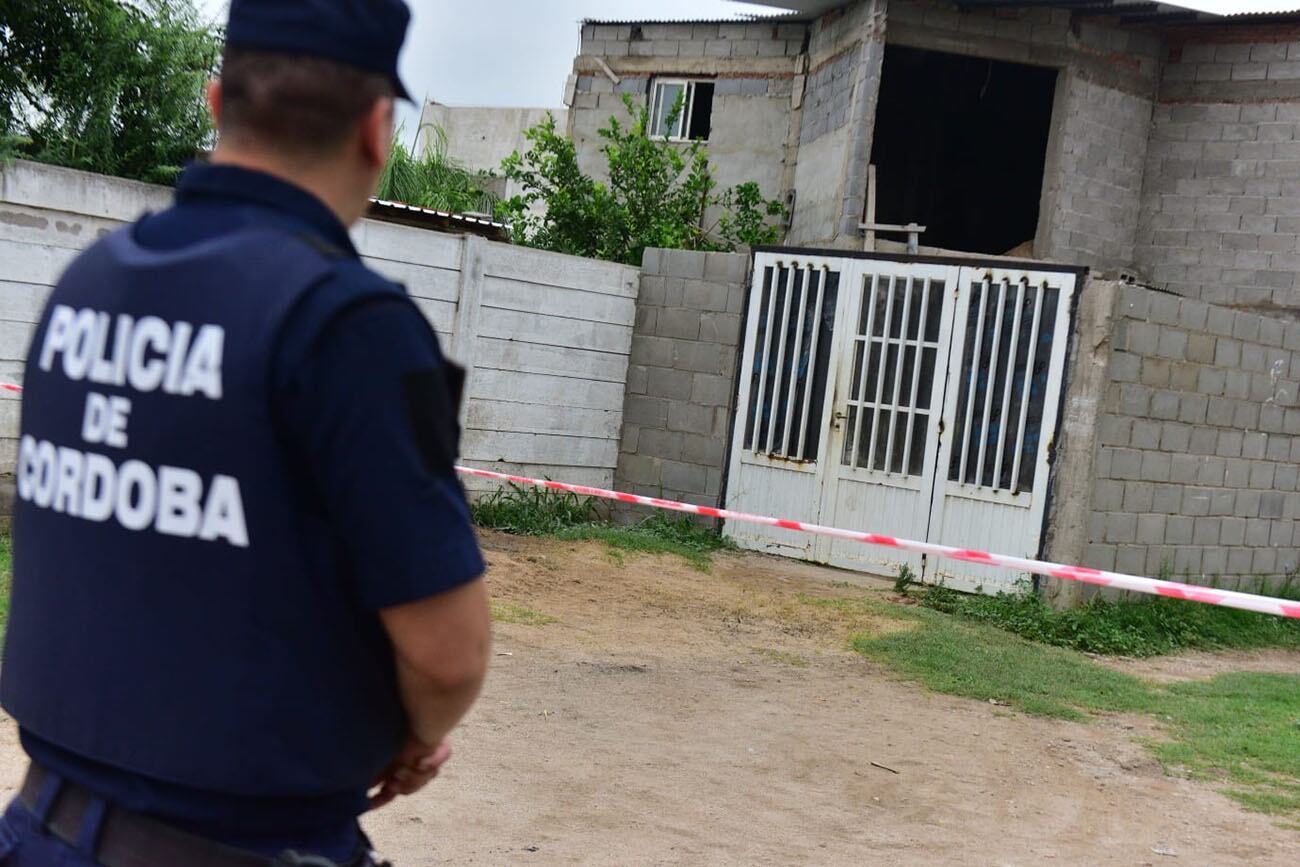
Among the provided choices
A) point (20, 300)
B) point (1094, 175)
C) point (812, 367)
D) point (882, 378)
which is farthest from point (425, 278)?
point (1094, 175)

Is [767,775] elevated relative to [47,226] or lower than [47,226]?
lower

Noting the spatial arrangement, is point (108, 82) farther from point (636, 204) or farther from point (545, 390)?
point (636, 204)

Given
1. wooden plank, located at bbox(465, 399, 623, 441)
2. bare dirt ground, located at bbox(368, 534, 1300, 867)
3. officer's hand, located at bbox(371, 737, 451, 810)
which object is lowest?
bare dirt ground, located at bbox(368, 534, 1300, 867)

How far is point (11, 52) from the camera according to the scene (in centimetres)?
895

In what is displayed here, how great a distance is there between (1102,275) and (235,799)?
42.4ft

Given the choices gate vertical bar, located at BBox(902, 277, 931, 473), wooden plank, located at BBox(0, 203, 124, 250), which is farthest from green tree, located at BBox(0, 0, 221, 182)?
gate vertical bar, located at BBox(902, 277, 931, 473)

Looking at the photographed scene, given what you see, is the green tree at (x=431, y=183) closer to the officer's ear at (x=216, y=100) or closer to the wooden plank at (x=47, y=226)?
the wooden plank at (x=47, y=226)

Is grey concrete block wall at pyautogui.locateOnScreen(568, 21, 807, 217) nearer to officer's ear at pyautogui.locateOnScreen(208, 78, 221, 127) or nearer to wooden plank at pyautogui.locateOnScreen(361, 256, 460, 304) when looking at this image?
wooden plank at pyautogui.locateOnScreen(361, 256, 460, 304)

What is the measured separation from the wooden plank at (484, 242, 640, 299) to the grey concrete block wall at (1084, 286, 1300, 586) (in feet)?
12.7

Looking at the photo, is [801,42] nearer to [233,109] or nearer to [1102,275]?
[1102,275]

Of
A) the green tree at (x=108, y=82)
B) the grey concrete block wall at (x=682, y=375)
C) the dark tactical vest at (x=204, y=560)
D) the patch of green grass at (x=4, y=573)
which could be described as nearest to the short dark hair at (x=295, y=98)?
the dark tactical vest at (x=204, y=560)

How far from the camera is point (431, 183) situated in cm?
2128

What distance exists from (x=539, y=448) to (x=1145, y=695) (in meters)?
4.97

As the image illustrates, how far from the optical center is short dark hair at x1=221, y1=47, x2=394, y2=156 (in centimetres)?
139
